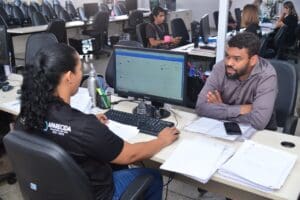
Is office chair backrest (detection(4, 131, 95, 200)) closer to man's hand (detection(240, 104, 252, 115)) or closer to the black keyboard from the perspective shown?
the black keyboard

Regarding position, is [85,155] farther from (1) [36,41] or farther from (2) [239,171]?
(1) [36,41]

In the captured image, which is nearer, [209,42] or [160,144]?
[160,144]

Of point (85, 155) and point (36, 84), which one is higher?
point (36, 84)

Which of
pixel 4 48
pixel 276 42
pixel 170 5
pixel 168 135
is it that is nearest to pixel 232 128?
pixel 168 135

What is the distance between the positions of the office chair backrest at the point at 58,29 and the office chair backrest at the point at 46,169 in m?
4.61

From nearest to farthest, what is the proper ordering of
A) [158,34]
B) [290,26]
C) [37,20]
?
[158,34], [290,26], [37,20]

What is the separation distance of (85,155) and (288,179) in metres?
0.80

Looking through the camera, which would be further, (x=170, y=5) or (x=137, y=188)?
(x=170, y=5)

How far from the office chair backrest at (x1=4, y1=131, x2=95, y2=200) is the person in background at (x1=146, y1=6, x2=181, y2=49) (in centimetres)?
386

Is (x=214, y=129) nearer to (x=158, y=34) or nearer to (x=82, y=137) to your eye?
(x=82, y=137)

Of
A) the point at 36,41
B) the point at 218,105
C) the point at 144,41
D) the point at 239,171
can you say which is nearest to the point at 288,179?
the point at 239,171

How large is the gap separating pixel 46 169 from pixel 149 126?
75cm

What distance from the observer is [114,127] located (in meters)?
1.92

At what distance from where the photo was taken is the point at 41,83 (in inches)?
53.7
